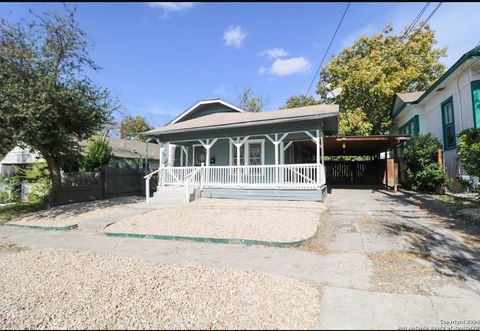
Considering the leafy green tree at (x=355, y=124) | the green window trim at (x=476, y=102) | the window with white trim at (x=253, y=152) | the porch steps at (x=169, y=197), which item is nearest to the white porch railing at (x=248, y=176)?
the porch steps at (x=169, y=197)

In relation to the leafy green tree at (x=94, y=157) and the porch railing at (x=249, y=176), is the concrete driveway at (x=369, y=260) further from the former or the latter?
the leafy green tree at (x=94, y=157)

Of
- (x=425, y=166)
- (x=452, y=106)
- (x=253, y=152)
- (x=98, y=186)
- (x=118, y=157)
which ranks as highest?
(x=452, y=106)

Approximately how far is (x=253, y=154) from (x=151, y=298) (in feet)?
37.2

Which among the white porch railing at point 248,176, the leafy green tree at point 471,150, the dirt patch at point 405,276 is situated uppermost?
the leafy green tree at point 471,150

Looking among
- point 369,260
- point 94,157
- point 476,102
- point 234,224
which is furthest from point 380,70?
point 94,157

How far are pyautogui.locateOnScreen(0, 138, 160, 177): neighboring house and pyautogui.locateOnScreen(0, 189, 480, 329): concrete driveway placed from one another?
16.2 m

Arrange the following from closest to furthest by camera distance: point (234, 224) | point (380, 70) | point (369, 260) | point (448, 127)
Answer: point (369, 260), point (234, 224), point (448, 127), point (380, 70)

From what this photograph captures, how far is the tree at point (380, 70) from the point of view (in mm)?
22984

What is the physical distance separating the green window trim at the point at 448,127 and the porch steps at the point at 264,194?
22.5 ft

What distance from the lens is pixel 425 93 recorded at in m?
14.9

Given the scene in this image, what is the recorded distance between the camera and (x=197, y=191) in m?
12.8

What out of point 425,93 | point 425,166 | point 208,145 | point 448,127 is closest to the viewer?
point 425,166

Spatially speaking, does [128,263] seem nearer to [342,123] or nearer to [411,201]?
[411,201]

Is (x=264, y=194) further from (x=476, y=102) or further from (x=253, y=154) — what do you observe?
(x=476, y=102)
